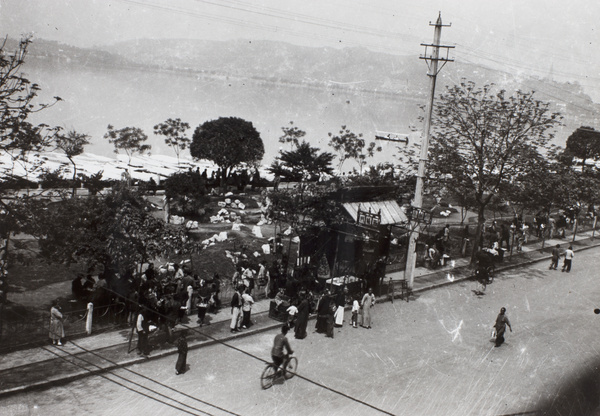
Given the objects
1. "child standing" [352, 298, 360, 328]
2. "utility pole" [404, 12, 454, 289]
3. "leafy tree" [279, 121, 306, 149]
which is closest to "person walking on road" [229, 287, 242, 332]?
"child standing" [352, 298, 360, 328]

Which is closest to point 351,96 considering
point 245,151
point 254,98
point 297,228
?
point 254,98

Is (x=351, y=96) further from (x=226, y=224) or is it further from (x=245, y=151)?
(x=226, y=224)

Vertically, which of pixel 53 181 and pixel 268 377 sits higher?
pixel 53 181

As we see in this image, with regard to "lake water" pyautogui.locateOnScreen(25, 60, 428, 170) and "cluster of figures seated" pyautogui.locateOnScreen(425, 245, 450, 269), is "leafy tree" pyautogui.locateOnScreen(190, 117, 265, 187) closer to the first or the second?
"cluster of figures seated" pyautogui.locateOnScreen(425, 245, 450, 269)

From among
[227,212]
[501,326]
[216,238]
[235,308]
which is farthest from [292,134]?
[501,326]

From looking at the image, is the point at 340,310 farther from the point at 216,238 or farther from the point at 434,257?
the point at 216,238

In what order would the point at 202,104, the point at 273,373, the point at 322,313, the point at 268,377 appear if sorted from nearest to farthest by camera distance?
the point at 268,377, the point at 273,373, the point at 322,313, the point at 202,104
